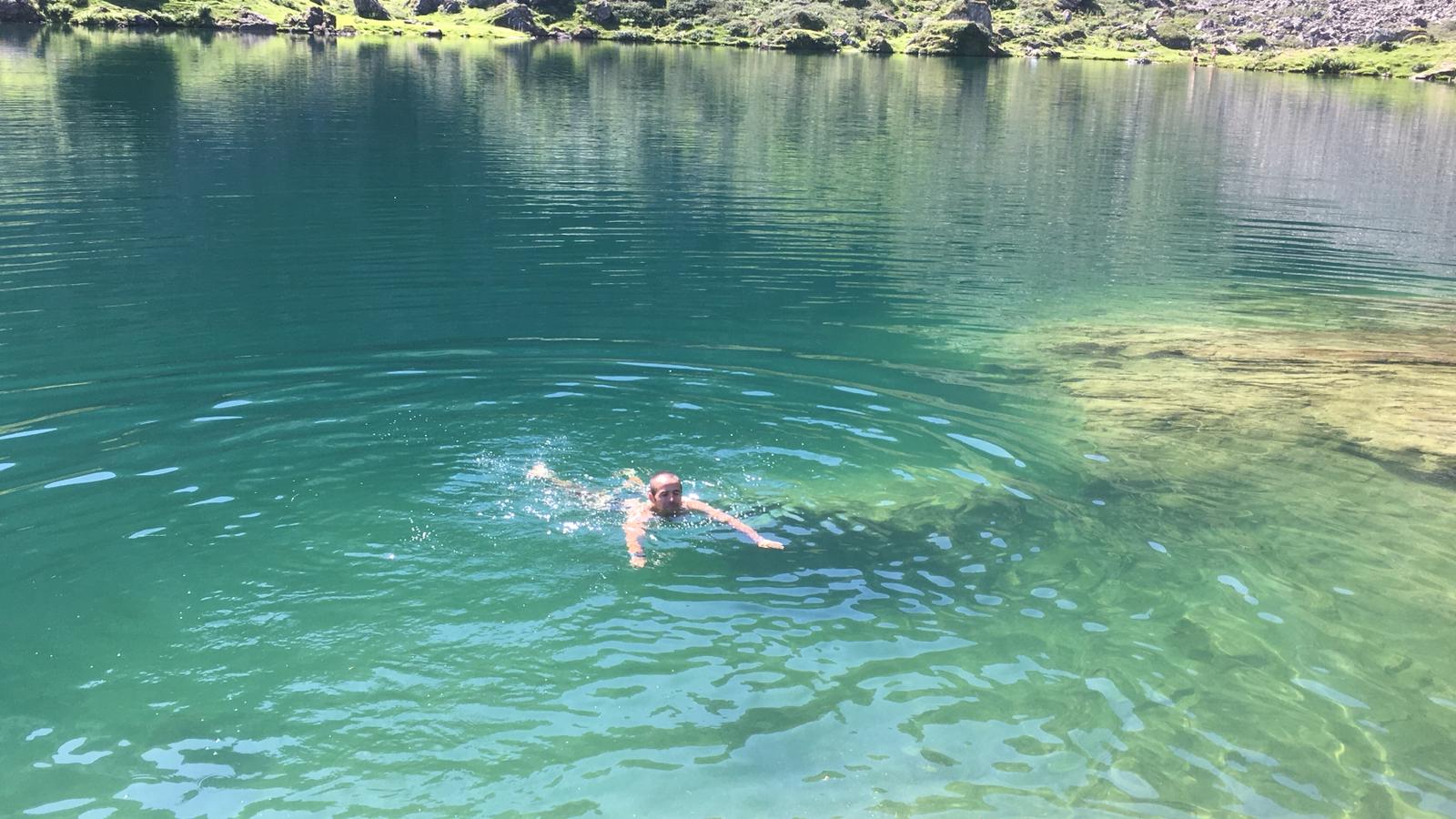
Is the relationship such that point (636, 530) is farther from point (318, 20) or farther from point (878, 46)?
point (878, 46)

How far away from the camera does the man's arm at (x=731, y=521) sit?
14484 mm

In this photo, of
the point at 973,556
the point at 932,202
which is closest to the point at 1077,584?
the point at 973,556

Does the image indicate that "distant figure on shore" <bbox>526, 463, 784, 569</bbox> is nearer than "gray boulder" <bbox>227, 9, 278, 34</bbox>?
Yes

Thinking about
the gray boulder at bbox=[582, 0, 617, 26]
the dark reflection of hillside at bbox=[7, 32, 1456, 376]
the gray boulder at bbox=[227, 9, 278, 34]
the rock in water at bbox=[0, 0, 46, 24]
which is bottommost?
the dark reflection of hillside at bbox=[7, 32, 1456, 376]

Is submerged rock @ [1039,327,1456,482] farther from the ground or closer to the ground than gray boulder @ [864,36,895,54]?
closer to the ground

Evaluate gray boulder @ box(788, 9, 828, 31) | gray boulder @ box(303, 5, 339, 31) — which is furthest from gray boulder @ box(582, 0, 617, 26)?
gray boulder @ box(303, 5, 339, 31)

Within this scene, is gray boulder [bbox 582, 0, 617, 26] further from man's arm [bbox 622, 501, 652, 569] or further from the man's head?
the man's head

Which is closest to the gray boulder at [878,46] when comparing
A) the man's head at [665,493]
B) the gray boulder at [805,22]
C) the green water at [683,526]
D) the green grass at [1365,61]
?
the gray boulder at [805,22]

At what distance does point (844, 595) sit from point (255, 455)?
10.3 metres

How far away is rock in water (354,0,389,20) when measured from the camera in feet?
618

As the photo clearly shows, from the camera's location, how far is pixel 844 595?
531 inches

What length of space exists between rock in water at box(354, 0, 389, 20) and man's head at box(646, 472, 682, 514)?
655 ft

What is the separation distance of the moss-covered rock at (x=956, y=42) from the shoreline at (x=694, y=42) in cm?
76

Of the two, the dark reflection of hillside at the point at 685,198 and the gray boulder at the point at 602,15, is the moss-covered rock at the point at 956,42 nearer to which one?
the gray boulder at the point at 602,15
